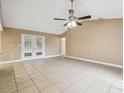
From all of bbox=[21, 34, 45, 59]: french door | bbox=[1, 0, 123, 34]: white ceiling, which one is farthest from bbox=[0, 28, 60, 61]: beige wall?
bbox=[1, 0, 123, 34]: white ceiling

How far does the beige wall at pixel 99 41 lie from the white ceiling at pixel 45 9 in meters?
1.03

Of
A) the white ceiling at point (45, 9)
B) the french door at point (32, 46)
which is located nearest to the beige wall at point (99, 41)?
the white ceiling at point (45, 9)

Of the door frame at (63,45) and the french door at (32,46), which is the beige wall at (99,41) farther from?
the french door at (32,46)

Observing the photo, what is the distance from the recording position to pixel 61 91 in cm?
244

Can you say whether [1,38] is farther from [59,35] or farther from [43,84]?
[59,35]

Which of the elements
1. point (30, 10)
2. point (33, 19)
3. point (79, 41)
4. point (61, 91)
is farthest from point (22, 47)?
point (61, 91)

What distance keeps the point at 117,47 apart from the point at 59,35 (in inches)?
201

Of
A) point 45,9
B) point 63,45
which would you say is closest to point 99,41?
point 45,9

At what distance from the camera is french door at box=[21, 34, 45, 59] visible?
628 cm

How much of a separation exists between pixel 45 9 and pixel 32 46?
3211 mm

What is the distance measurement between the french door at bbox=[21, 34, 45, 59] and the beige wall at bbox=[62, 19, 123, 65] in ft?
8.43

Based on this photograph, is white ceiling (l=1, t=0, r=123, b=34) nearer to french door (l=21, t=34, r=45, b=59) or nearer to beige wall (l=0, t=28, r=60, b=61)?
beige wall (l=0, t=28, r=60, b=61)

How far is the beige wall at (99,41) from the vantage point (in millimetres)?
5180

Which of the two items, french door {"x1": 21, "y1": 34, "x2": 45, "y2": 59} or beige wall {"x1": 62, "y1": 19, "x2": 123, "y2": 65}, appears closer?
beige wall {"x1": 62, "y1": 19, "x2": 123, "y2": 65}
